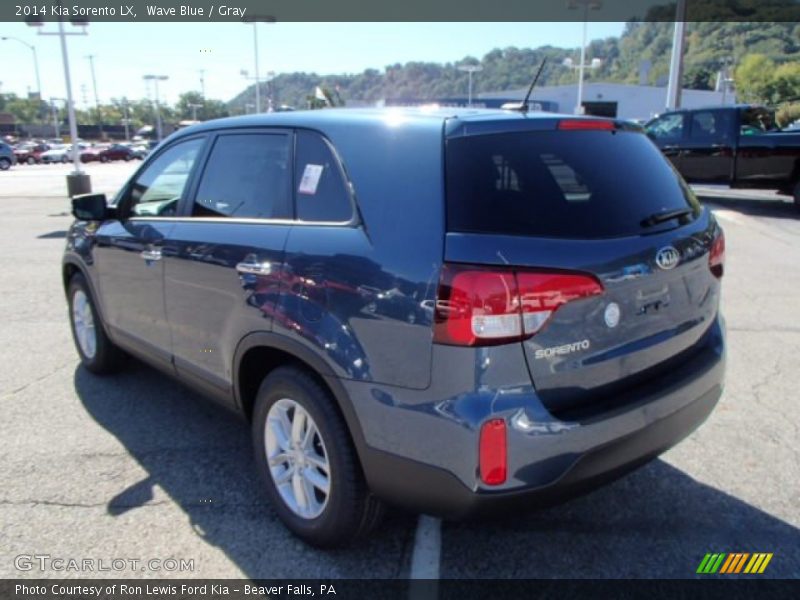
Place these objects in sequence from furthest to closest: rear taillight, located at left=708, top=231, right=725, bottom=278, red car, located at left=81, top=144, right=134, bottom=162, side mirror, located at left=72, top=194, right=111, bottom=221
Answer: red car, located at left=81, top=144, right=134, bottom=162
side mirror, located at left=72, top=194, right=111, bottom=221
rear taillight, located at left=708, top=231, right=725, bottom=278

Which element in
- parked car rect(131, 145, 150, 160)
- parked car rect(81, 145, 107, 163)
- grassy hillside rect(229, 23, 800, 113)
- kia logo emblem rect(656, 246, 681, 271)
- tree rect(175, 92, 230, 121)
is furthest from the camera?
tree rect(175, 92, 230, 121)

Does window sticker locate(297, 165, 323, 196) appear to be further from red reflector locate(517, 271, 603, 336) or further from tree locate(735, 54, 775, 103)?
tree locate(735, 54, 775, 103)

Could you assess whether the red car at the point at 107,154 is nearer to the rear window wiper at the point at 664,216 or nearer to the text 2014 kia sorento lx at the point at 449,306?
the text 2014 kia sorento lx at the point at 449,306

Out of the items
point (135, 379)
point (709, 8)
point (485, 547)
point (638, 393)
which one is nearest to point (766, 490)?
point (638, 393)

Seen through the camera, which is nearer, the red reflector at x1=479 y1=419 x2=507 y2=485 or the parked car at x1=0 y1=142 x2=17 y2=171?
the red reflector at x1=479 y1=419 x2=507 y2=485

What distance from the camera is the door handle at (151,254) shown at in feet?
11.8

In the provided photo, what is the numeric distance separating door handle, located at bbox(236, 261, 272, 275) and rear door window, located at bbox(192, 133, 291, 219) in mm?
233

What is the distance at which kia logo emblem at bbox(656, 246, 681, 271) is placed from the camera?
2.48 m

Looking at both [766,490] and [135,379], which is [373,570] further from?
[135,379]

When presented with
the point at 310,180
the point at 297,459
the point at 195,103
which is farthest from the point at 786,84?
the point at 195,103

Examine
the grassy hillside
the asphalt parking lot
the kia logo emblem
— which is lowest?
the asphalt parking lot

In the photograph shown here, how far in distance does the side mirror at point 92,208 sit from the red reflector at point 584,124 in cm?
293

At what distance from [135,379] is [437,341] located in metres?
3.34

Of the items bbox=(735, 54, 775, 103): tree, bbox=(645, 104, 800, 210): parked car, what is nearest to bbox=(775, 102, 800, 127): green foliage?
bbox=(735, 54, 775, 103): tree
